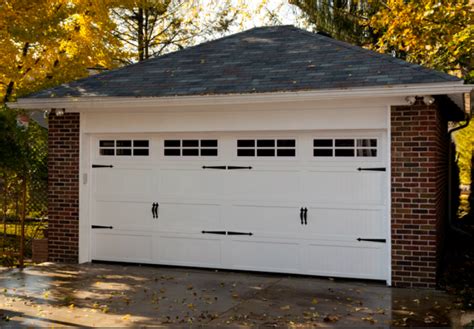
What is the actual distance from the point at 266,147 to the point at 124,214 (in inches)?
111

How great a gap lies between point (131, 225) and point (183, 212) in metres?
1.01

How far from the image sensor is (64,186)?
10.2m

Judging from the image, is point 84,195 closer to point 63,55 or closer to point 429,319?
point 63,55

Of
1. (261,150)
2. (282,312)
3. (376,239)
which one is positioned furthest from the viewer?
(261,150)

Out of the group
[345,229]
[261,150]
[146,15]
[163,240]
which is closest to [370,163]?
[345,229]

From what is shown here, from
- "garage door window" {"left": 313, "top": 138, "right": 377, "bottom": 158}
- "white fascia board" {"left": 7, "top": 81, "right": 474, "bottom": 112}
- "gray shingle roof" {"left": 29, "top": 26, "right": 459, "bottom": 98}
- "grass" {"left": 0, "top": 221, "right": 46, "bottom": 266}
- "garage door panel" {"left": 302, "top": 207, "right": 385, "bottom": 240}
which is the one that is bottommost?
"grass" {"left": 0, "top": 221, "right": 46, "bottom": 266}

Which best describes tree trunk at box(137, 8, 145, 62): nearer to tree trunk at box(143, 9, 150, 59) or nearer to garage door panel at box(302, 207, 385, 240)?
tree trunk at box(143, 9, 150, 59)

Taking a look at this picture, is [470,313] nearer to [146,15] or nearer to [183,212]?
[183,212]

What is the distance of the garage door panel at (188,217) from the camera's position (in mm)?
9602

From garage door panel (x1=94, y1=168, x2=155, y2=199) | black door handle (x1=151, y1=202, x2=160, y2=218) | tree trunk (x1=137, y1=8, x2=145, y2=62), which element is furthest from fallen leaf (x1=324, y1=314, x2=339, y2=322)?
tree trunk (x1=137, y1=8, x2=145, y2=62)

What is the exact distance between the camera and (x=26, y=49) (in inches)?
563

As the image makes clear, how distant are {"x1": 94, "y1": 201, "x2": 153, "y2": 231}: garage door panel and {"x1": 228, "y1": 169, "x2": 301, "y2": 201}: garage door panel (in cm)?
162

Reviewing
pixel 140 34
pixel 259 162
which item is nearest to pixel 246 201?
A: pixel 259 162

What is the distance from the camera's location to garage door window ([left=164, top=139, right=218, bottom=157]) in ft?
31.7
